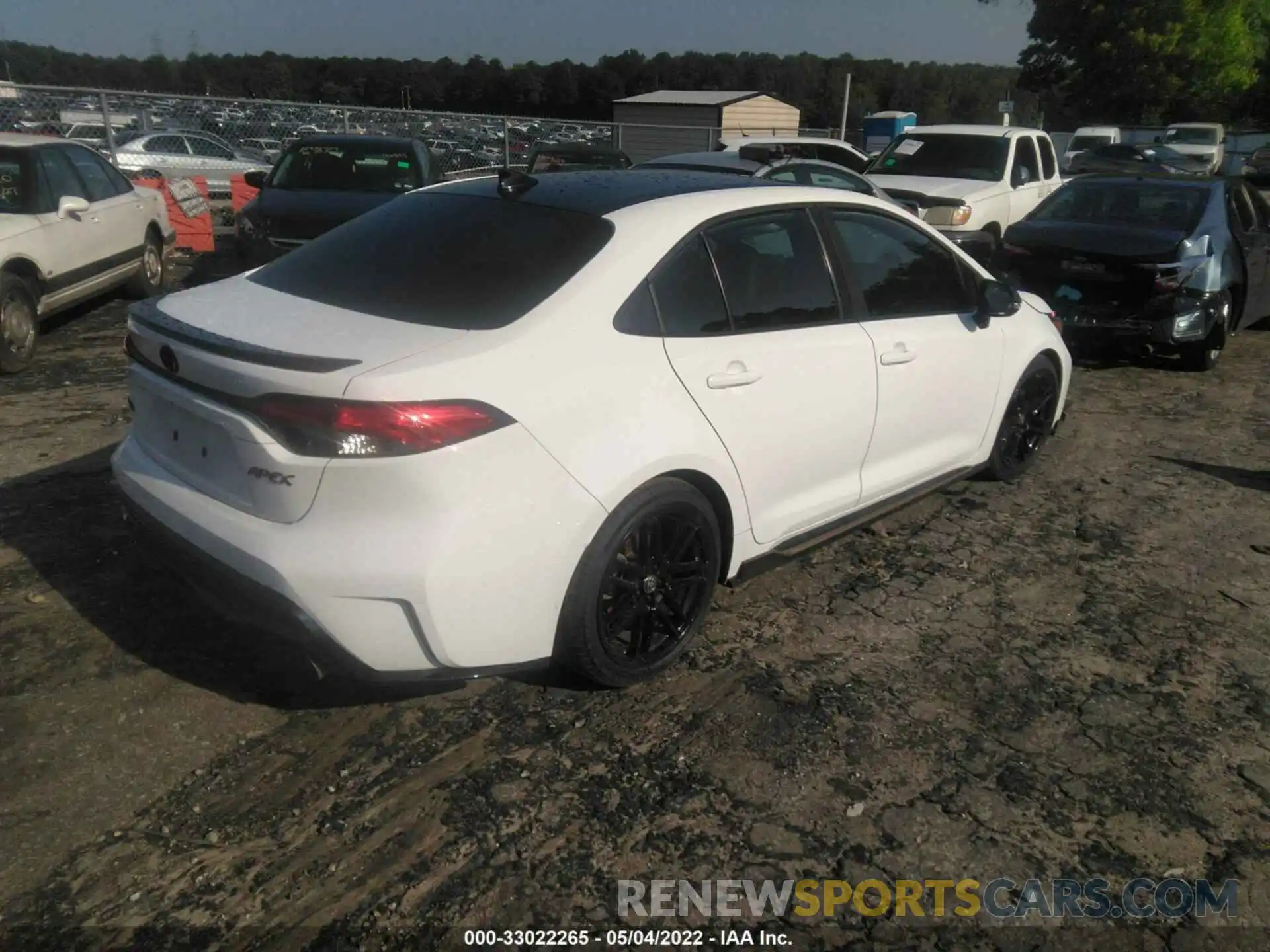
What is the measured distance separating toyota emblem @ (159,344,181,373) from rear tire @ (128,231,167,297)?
23.6 ft

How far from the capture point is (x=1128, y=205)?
8656 millimetres

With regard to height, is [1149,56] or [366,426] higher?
[1149,56]

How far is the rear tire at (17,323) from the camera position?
22.9 ft

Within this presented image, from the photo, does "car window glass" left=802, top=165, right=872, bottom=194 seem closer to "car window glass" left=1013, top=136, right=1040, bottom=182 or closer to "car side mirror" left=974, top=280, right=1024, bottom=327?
"car window glass" left=1013, top=136, right=1040, bottom=182

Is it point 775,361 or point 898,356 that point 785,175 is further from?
point 775,361

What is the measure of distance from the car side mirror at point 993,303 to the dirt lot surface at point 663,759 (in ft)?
3.54

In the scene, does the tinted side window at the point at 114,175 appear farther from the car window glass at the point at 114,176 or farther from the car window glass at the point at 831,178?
the car window glass at the point at 831,178

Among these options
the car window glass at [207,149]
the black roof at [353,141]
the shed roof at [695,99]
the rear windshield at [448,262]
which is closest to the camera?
the rear windshield at [448,262]

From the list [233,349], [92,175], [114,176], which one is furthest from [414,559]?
[114,176]

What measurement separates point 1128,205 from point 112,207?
8.59 meters

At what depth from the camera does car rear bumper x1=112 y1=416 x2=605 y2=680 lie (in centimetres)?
271

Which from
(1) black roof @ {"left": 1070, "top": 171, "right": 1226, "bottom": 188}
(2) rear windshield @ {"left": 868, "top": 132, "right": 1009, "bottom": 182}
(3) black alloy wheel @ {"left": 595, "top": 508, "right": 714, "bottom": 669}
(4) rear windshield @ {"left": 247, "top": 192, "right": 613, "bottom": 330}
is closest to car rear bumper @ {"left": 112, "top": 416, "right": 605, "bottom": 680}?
(3) black alloy wheel @ {"left": 595, "top": 508, "right": 714, "bottom": 669}

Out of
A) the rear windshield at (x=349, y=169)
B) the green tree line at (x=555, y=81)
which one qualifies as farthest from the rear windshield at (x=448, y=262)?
the green tree line at (x=555, y=81)

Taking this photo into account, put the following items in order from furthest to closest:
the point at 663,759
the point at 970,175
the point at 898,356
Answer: the point at 970,175 → the point at 898,356 → the point at 663,759
